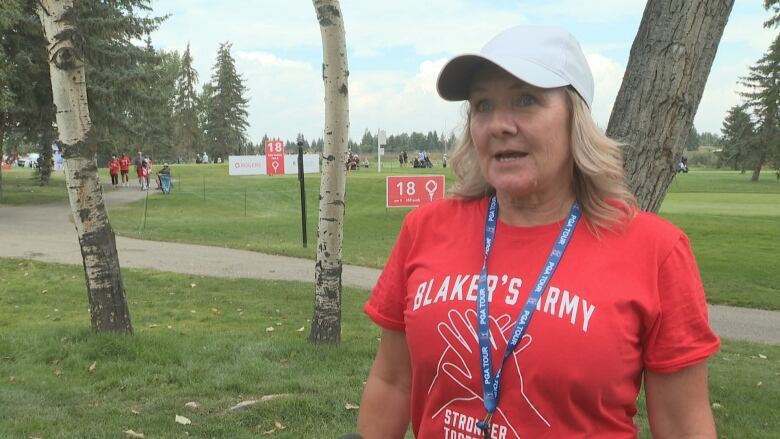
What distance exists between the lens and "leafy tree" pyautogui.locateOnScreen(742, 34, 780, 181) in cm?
5384

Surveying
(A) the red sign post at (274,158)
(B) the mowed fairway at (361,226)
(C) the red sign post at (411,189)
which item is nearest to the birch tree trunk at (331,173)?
(B) the mowed fairway at (361,226)

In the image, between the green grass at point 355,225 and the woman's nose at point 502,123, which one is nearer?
the woman's nose at point 502,123

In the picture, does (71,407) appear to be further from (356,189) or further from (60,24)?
(356,189)

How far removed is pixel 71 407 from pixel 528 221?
4.14 meters

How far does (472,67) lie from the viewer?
1871mm

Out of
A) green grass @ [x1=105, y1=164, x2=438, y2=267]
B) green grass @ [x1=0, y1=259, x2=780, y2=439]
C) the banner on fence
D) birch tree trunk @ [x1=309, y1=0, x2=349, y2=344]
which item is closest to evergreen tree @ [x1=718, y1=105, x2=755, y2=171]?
green grass @ [x1=105, y1=164, x2=438, y2=267]

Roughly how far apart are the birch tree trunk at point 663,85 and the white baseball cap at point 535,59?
1.47 metres

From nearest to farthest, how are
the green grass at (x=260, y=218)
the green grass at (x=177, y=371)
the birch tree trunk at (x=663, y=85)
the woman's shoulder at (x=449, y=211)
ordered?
the woman's shoulder at (x=449, y=211), the birch tree trunk at (x=663, y=85), the green grass at (x=177, y=371), the green grass at (x=260, y=218)

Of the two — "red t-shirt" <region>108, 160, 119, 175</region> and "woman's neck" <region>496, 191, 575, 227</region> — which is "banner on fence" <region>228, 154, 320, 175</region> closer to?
"red t-shirt" <region>108, 160, 119, 175</region>

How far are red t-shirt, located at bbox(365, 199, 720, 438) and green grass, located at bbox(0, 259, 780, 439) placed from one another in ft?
9.18

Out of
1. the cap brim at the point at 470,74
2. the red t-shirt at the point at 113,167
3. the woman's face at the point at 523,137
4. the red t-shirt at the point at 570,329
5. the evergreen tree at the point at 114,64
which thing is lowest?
the red t-shirt at the point at 113,167

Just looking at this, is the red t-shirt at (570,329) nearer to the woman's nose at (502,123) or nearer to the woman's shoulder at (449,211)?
the woman's shoulder at (449,211)

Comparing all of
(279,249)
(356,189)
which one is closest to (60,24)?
(279,249)

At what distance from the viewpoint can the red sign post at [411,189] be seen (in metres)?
19.2
